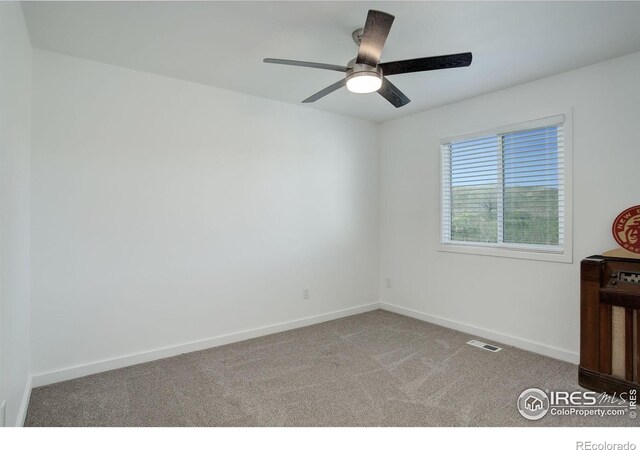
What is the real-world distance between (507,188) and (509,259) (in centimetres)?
71

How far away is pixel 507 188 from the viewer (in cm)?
355

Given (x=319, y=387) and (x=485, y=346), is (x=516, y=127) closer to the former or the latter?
(x=485, y=346)

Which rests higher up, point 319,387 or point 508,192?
point 508,192

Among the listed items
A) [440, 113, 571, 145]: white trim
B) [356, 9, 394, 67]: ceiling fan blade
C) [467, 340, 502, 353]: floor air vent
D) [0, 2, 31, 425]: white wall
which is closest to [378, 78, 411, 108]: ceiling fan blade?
[356, 9, 394, 67]: ceiling fan blade

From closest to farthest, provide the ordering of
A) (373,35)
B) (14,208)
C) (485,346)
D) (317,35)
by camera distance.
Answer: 1. (373,35)
2. (14,208)
3. (317,35)
4. (485,346)

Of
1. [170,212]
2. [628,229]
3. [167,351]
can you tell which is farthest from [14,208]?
[628,229]

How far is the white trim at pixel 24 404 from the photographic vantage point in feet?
6.86

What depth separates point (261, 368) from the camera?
9.57 ft

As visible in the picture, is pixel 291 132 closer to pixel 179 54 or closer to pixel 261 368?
pixel 179 54

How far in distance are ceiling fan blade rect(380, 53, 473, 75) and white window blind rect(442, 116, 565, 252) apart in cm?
159

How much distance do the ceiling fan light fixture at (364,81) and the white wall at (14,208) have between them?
1.83m

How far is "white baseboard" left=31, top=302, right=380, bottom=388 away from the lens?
8.73 ft

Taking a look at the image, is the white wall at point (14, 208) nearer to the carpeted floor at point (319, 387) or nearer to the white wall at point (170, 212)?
the white wall at point (170, 212)

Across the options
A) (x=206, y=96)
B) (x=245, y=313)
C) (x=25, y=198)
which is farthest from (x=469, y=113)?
(x=25, y=198)
